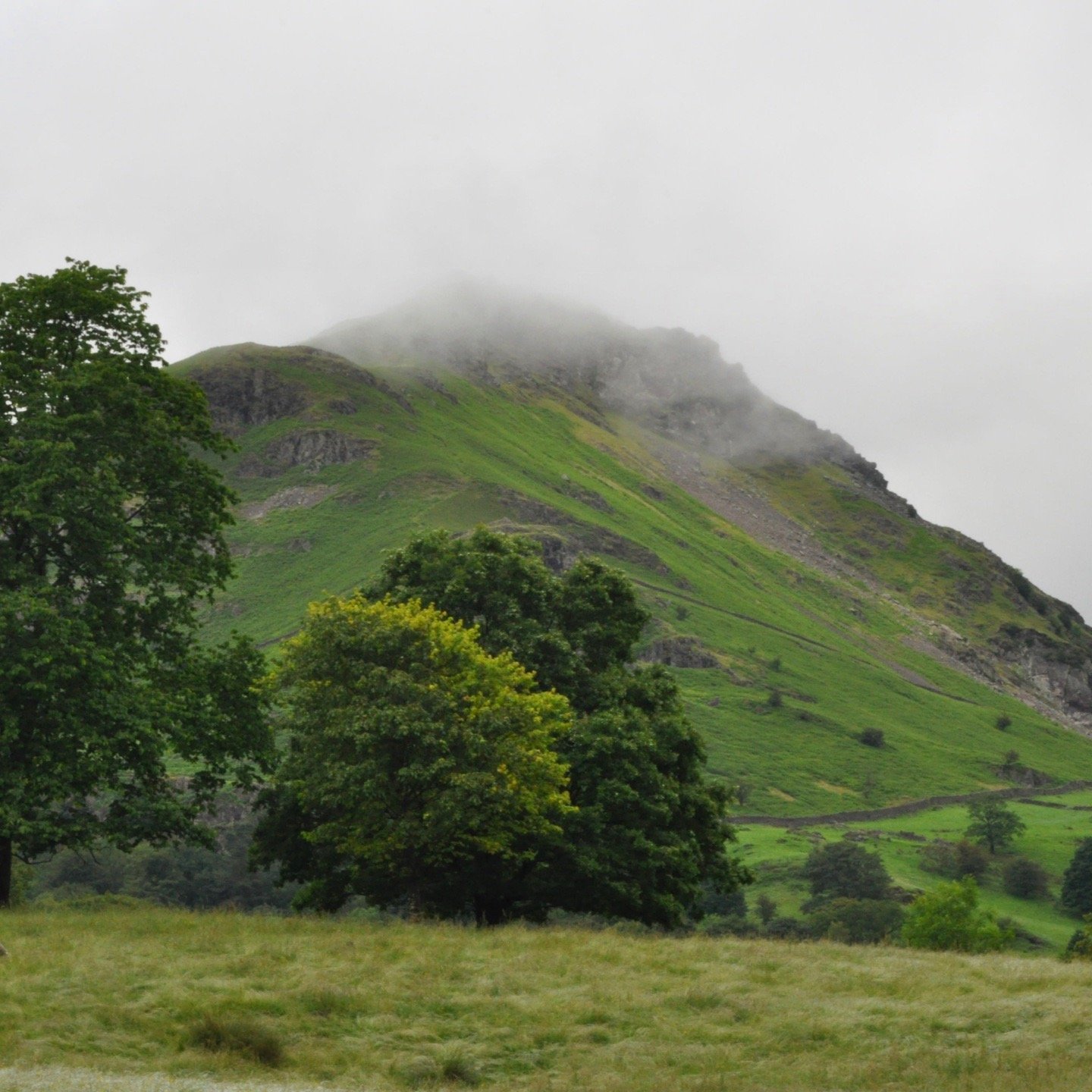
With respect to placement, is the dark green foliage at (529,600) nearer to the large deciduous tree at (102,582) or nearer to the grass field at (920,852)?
the large deciduous tree at (102,582)

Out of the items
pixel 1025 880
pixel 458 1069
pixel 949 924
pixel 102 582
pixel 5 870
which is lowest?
pixel 1025 880

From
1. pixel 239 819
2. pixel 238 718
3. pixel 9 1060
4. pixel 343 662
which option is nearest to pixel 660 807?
pixel 343 662

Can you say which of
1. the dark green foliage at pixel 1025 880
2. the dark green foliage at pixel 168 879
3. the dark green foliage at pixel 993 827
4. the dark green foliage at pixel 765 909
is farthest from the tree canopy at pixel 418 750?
the dark green foliage at pixel 993 827

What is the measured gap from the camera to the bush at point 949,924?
267 ft

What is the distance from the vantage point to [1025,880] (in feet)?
473

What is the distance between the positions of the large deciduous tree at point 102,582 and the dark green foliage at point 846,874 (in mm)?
93910

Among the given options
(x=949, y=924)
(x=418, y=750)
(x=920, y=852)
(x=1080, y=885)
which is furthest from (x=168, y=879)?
(x=1080, y=885)

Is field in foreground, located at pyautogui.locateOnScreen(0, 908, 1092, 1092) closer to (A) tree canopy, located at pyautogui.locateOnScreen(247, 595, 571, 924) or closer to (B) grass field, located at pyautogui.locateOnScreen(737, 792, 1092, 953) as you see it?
(A) tree canopy, located at pyautogui.locateOnScreen(247, 595, 571, 924)

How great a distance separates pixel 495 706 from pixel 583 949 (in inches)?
445

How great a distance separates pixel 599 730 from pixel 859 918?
228ft

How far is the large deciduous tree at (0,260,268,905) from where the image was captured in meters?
31.9

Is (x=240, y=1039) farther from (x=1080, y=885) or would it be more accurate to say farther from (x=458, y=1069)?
(x=1080, y=885)

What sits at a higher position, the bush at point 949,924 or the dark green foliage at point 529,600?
the dark green foliage at point 529,600

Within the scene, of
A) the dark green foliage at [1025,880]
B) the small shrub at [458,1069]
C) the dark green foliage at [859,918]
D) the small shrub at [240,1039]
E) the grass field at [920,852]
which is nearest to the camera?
the small shrub at [458,1069]
